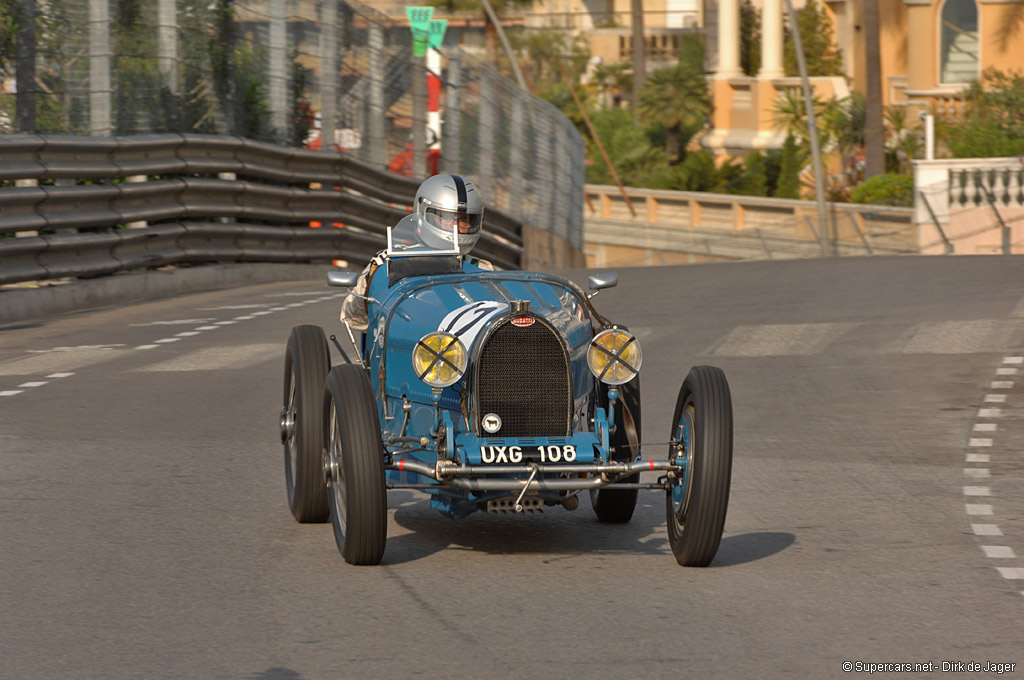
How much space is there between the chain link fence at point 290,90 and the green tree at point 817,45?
3682cm

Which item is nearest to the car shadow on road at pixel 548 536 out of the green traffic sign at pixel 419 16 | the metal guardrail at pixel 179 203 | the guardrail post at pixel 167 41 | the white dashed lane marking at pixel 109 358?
the white dashed lane marking at pixel 109 358

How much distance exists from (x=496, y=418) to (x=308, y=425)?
112cm

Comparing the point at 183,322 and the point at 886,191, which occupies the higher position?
the point at 886,191

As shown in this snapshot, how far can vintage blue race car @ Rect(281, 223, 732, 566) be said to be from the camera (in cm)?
735

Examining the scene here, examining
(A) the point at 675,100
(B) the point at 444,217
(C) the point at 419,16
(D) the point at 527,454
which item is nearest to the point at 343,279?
(B) the point at 444,217

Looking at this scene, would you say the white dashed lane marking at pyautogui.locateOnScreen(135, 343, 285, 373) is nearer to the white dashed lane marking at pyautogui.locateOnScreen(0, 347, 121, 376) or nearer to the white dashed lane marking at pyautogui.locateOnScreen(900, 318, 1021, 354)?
the white dashed lane marking at pyautogui.locateOnScreen(0, 347, 121, 376)

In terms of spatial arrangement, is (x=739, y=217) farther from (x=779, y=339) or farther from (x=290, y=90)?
(x=779, y=339)

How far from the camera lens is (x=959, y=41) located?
59.8 meters

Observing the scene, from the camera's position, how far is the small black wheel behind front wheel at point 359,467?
7.26m

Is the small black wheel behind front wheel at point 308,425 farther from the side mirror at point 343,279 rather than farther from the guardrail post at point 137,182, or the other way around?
the guardrail post at point 137,182

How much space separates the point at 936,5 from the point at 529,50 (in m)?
34.3

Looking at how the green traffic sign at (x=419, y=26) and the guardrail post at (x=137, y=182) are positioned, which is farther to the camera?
the green traffic sign at (x=419, y=26)

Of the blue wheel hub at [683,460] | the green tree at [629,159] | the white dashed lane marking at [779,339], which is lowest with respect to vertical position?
the white dashed lane marking at [779,339]

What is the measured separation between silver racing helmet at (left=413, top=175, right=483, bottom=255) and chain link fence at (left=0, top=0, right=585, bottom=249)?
1097cm
